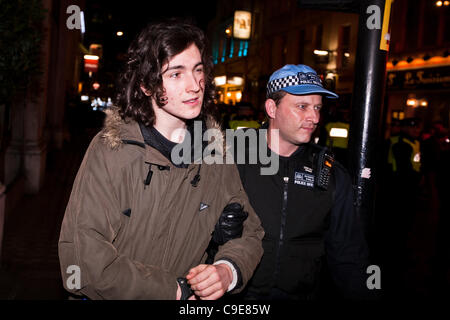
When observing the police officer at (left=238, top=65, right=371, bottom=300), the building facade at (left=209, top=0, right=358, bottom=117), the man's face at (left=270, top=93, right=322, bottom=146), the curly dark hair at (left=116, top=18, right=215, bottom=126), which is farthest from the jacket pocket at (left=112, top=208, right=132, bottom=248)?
the building facade at (left=209, top=0, right=358, bottom=117)

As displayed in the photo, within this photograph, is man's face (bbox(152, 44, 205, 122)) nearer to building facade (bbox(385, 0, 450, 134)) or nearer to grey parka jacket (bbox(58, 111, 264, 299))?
grey parka jacket (bbox(58, 111, 264, 299))

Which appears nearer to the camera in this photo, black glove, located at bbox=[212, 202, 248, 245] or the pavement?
black glove, located at bbox=[212, 202, 248, 245]

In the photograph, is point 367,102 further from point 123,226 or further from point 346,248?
point 123,226

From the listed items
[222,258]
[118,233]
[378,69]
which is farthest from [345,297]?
[378,69]

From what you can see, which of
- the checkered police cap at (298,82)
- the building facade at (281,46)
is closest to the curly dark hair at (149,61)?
the checkered police cap at (298,82)

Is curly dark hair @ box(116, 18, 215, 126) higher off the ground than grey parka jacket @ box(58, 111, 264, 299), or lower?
higher

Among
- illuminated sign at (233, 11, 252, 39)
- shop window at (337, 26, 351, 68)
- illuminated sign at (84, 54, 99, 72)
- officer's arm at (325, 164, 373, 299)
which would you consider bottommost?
officer's arm at (325, 164, 373, 299)

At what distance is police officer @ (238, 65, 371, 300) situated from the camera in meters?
2.76

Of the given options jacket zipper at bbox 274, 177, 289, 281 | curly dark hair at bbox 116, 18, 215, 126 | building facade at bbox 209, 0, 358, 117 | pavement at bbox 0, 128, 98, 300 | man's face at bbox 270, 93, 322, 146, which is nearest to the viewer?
curly dark hair at bbox 116, 18, 215, 126

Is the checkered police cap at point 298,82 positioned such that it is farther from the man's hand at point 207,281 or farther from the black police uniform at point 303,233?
the man's hand at point 207,281

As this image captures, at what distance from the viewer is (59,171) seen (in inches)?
474

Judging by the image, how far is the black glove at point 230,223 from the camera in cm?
222

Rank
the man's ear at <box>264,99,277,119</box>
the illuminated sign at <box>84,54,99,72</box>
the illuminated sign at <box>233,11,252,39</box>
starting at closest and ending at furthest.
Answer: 1. the man's ear at <box>264,99,277,119</box>
2. the illuminated sign at <box>84,54,99,72</box>
3. the illuminated sign at <box>233,11,252,39</box>

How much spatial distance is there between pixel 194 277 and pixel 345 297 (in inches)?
52.3
